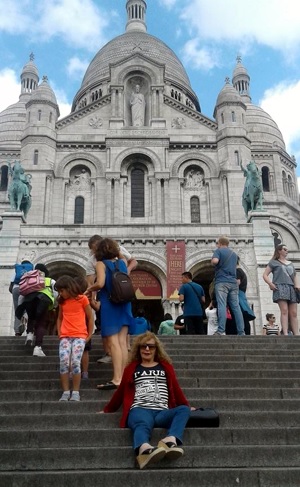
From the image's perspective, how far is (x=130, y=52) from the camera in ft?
156

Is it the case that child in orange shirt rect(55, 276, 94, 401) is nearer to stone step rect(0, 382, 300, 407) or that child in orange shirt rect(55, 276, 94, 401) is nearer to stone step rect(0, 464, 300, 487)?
stone step rect(0, 382, 300, 407)

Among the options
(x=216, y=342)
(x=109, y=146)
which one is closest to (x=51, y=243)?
(x=109, y=146)

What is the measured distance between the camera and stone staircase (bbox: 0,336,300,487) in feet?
17.1

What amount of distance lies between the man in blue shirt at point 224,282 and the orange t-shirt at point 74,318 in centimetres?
466

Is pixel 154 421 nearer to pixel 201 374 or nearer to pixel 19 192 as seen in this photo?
pixel 201 374

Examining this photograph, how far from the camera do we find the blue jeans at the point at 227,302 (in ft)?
39.0

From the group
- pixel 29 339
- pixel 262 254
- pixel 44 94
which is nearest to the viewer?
pixel 29 339

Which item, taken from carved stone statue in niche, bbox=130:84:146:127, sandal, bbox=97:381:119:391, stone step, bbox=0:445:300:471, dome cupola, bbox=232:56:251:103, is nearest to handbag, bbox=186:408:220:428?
stone step, bbox=0:445:300:471

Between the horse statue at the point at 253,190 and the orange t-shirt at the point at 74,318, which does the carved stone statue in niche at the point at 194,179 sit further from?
the orange t-shirt at the point at 74,318

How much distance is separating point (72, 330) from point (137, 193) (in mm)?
24240

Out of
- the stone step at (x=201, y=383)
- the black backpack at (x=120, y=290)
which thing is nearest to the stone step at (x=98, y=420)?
the stone step at (x=201, y=383)

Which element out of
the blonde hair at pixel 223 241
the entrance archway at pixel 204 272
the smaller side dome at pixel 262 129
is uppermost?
the smaller side dome at pixel 262 129

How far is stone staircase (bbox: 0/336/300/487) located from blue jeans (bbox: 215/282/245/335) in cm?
220

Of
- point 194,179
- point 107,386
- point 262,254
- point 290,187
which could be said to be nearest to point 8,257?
point 262,254
